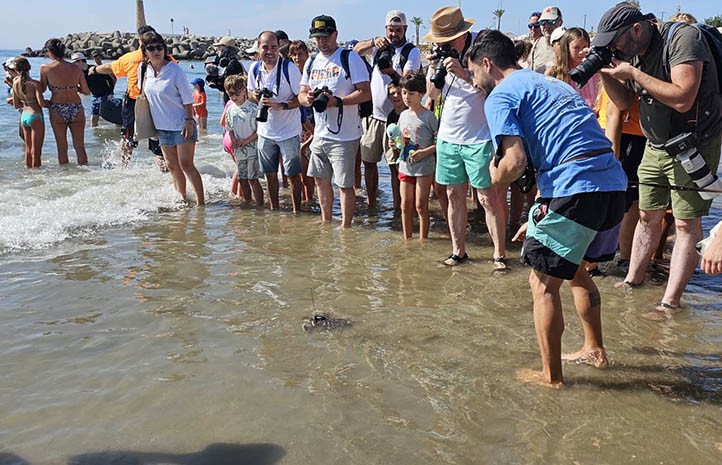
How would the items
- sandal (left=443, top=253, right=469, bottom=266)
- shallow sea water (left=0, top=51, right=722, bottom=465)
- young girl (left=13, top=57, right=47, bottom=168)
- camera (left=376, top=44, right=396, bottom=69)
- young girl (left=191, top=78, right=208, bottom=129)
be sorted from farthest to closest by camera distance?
young girl (left=191, top=78, right=208, bottom=129) < young girl (left=13, top=57, right=47, bottom=168) < camera (left=376, top=44, right=396, bottom=69) < sandal (left=443, top=253, right=469, bottom=266) < shallow sea water (left=0, top=51, right=722, bottom=465)

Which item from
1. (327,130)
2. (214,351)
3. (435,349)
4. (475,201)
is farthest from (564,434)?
(475,201)

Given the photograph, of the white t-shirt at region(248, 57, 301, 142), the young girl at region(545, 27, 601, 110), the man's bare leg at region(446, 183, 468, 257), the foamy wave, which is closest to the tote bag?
the foamy wave

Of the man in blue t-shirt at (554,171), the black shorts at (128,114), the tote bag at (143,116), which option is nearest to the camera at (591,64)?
the man in blue t-shirt at (554,171)

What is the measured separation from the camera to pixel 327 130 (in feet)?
21.5

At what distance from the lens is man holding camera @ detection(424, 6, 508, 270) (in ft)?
16.9

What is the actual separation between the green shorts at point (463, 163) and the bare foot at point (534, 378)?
1975 mm

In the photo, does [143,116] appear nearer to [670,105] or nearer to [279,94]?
[279,94]

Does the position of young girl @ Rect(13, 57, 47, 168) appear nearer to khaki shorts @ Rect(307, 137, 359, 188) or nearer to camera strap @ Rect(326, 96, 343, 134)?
khaki shorts @ Rect(307, 137, 359, 188)

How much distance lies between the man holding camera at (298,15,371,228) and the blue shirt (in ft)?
10.4

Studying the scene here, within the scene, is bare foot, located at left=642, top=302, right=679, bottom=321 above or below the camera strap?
below

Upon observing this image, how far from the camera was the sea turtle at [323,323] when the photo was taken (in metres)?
4.16

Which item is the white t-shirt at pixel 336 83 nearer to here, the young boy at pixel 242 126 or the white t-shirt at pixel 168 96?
the young boy at pixel 242 126

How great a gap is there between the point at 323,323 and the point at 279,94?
3.53 metres

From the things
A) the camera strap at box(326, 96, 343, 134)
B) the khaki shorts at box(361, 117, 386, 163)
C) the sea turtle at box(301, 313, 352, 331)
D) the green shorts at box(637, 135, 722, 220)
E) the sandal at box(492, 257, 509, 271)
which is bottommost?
the sea turtle at box(301, 313, 352, 331)
